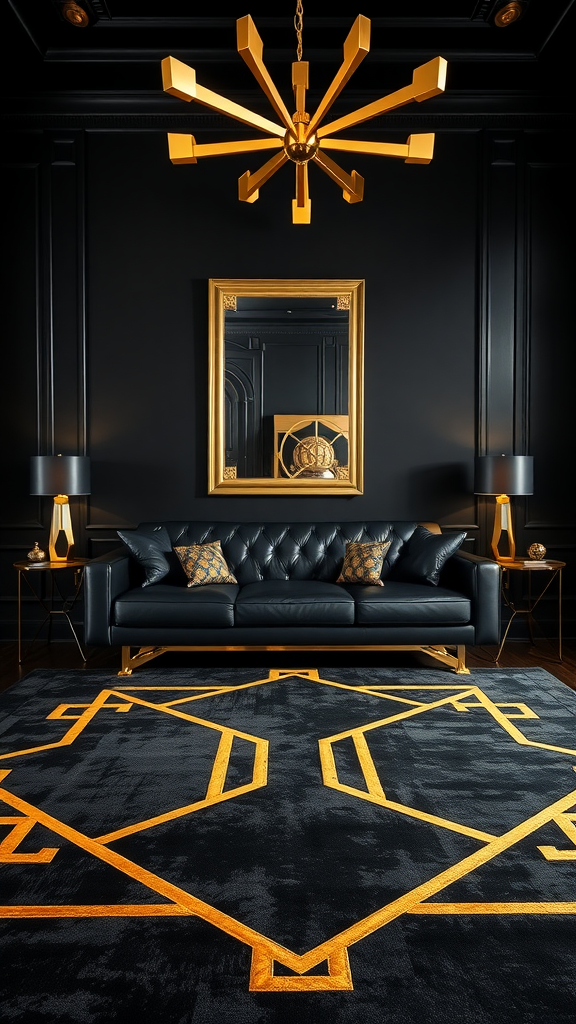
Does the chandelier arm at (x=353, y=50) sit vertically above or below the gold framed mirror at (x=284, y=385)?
above

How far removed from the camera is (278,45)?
176 inches

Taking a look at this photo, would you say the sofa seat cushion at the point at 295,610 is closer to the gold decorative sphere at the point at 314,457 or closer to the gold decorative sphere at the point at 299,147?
the gold decorative sphere at the point at 314,457

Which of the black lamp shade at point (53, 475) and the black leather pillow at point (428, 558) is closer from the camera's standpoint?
the black leather pillow at point (428, 558)

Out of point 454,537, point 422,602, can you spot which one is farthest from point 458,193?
point 422,602

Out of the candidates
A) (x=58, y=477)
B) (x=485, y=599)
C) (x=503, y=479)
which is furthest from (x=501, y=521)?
(x=58, y=477)

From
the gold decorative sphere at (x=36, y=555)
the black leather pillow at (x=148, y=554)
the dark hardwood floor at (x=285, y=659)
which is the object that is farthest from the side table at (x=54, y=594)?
the black leather pillow at (x=148, y=554)

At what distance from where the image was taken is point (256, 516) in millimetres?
4961

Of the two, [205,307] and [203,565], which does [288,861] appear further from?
[205,307]

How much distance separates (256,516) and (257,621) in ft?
3.91

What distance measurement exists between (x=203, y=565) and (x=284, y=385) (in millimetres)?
1424

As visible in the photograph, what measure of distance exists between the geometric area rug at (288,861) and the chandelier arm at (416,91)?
98.9 inches

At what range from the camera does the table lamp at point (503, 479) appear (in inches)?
174

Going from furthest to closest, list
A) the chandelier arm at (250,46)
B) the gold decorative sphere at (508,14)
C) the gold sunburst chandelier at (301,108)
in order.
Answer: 1. the gold decorative sphere at (508,14)
2. the gold sunburst chandelier at (301,108)
3. the chandelier arm at (250,46)

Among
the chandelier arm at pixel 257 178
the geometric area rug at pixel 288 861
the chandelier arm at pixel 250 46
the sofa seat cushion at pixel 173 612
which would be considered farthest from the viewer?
the sofa seat cushion at pixel 173 612
